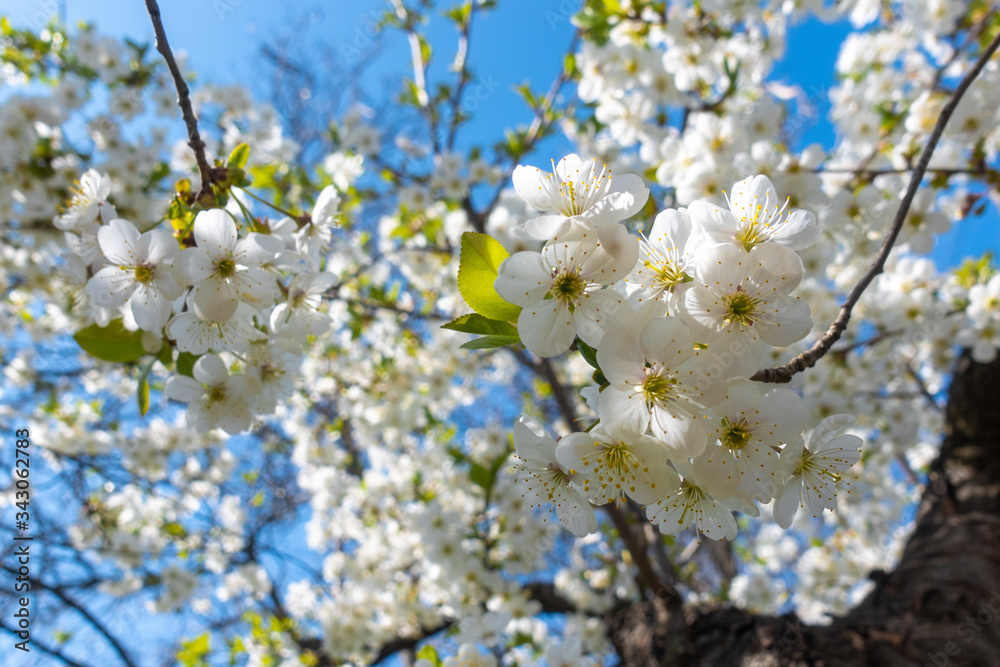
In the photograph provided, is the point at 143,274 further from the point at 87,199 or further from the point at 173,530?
the point at 173,530

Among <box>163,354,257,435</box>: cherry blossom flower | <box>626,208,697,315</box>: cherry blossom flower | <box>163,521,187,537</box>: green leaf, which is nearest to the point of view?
<box>626,208,697,315</box>: cherry blossom flower

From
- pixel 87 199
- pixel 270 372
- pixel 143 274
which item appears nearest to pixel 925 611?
pixel 270 372

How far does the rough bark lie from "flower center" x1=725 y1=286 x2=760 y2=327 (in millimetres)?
1719

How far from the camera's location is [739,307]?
2.41 ft

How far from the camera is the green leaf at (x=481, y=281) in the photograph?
82cm

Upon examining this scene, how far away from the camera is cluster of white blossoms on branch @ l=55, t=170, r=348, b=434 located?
0.95 m

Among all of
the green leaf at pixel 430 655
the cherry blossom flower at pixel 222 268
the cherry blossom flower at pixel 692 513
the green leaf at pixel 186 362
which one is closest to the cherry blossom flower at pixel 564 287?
the cherry blossom flower at pixel 692 513

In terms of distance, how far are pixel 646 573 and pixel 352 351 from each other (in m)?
2.43

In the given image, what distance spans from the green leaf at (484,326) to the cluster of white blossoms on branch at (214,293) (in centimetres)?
37

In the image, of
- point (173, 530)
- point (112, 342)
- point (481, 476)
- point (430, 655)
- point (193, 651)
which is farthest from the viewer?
point (173, 530)

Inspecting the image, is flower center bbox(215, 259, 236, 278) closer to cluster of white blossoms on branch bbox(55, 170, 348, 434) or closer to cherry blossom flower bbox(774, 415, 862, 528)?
cluster of white blossoms on branch bbox(55, 170, 348, 434)

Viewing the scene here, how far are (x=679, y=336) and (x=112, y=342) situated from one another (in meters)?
1.12

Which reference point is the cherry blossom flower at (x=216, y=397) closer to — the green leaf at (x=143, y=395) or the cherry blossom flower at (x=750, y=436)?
the green leaf at (x=143, y=395)

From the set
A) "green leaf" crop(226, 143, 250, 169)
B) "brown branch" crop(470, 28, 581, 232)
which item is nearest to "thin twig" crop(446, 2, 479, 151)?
"brown branch" crop(470, 28, 581, 232)
